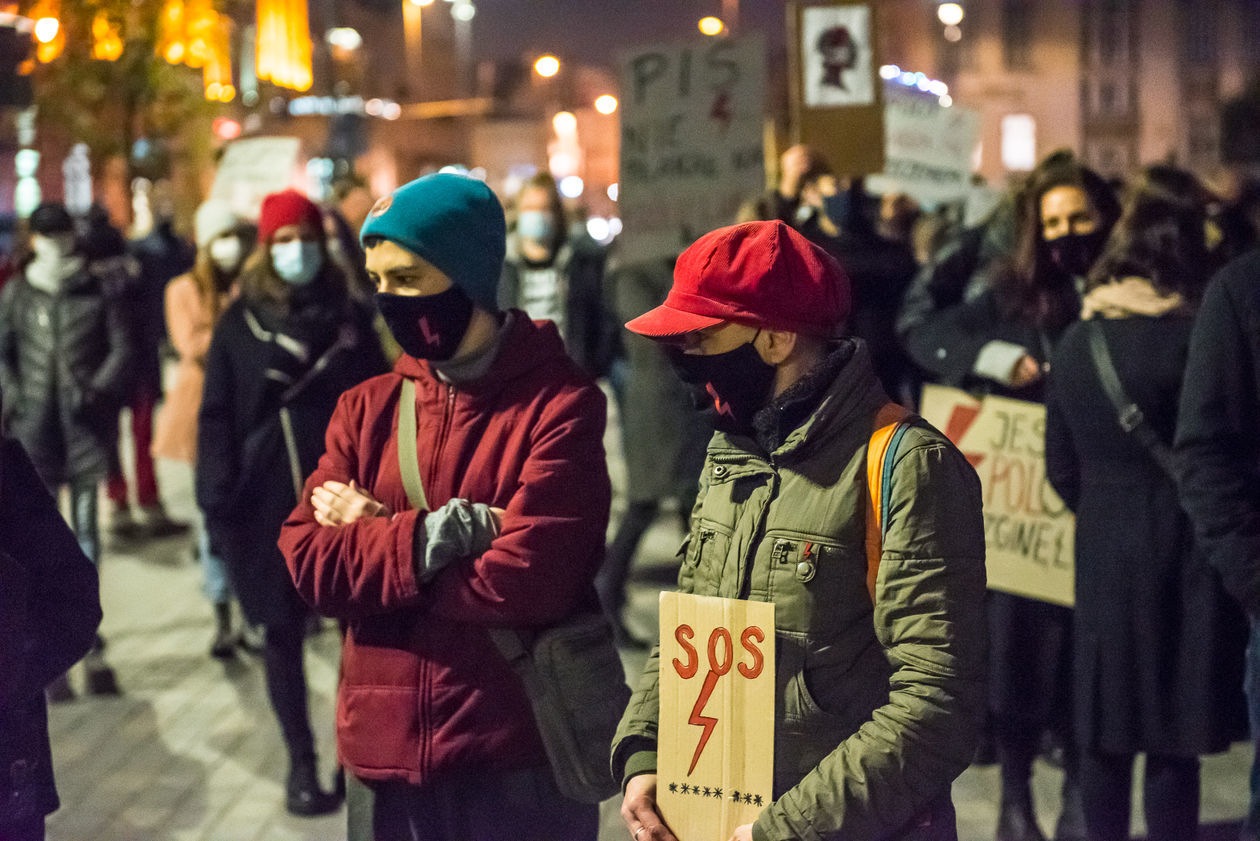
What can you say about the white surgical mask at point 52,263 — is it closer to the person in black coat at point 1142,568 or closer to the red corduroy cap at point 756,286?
the person in black coat at point 1142,568

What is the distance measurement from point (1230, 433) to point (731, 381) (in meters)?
1.55

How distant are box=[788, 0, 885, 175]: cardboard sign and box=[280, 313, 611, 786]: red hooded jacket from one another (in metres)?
4.61

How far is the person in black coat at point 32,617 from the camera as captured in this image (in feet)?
8.76

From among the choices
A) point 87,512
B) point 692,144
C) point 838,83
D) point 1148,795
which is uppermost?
point 838,83

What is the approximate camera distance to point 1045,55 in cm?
6228

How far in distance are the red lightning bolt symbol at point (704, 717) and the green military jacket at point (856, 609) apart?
110mm

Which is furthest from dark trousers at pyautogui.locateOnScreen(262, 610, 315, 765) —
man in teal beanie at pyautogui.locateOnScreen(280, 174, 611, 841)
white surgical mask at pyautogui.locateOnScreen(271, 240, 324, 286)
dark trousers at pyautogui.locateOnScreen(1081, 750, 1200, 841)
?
dark trousers at pyautogui.locateOnScreen(1081, 750, 1200, 841)

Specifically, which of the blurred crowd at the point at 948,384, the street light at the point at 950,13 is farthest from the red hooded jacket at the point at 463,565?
the street light at the point at 950,13

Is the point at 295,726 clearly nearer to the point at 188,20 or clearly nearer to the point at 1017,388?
the point at 1017,388

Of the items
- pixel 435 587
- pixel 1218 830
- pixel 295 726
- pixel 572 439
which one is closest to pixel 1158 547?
pixel 1218 830

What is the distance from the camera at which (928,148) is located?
10.3m

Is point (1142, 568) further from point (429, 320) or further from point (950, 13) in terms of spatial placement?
point (950, 13)

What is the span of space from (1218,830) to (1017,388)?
5.32ft

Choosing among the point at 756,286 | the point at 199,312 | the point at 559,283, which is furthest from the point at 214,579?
the point at 756,286
